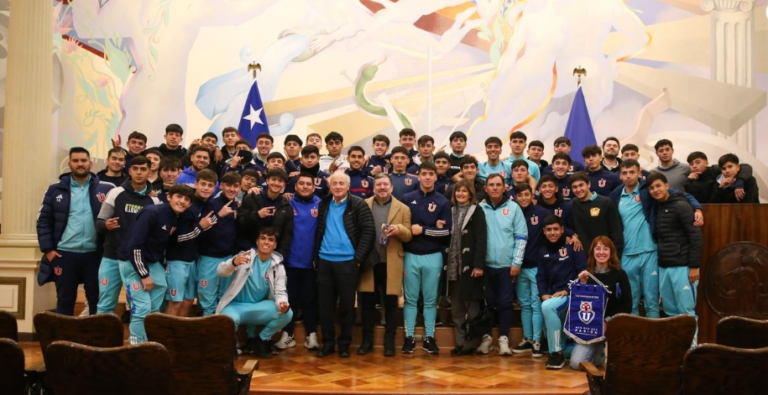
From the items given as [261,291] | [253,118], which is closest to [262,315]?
[261,291]

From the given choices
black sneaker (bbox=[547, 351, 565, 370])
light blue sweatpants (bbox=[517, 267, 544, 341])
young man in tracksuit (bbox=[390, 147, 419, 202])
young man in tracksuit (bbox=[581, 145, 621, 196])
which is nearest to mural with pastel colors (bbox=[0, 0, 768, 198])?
young man in tracksuit (bbox=[581, 145, 621, 196])

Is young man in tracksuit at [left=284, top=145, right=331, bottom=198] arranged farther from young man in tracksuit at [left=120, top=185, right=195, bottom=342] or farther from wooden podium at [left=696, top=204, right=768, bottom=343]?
wooden podium at [left=696, top=204, right=768, bottom=343]

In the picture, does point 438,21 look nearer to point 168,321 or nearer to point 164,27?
point 164,27

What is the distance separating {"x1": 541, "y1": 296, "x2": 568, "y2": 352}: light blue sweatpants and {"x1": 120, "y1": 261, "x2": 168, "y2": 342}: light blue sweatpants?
296 cm

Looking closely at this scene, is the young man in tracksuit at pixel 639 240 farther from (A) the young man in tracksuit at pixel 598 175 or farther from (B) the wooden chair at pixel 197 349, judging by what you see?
(B) the wooden chair at pixel 197 349

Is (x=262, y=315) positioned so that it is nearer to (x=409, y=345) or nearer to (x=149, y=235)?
(x=149, y=235)

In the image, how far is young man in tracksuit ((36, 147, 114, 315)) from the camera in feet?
17.8

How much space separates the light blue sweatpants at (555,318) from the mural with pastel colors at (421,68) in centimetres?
378

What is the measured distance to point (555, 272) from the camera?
5430 mm

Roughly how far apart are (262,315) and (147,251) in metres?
1.03

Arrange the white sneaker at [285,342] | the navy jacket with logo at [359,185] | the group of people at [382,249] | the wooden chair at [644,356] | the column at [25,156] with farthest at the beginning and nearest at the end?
1. the navy jacket with logo at [359,185]
2. the column at [25,156]
3. the white sneaker at [285,342]
4. the group of people at [382,249]
5. the wooden chair at [644,356]

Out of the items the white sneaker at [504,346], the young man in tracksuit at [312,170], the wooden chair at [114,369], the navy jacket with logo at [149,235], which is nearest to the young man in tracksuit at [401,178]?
the young man in tracksuit at [312,170]

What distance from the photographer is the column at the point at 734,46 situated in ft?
27.7

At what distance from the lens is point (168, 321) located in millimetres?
3297
